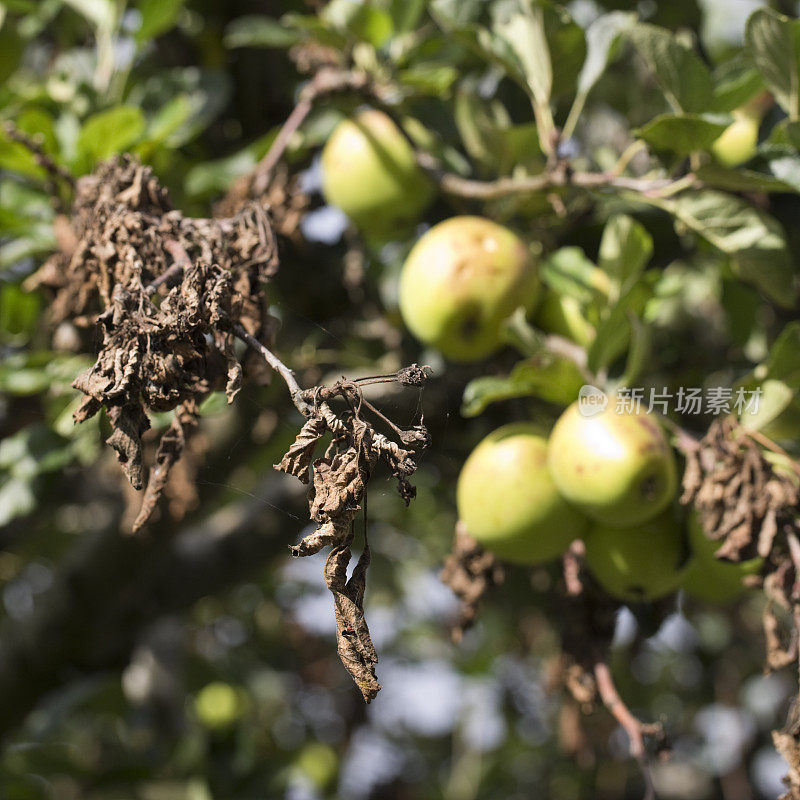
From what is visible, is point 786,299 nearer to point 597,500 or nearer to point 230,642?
point 597,500

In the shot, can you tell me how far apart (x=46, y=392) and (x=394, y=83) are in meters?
0.75

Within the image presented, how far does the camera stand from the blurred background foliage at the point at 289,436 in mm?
1228

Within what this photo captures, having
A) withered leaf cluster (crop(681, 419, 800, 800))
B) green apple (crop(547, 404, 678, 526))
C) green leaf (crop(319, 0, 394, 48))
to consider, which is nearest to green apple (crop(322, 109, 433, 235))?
green leaf (crop(319, 0, 394, 48))

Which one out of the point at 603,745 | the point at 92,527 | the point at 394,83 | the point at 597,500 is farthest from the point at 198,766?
the point at 394,83

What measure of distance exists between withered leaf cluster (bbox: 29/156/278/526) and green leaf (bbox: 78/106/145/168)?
22cm

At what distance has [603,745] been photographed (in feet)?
7.95

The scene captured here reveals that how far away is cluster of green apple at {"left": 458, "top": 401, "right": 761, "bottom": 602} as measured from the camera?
3.16ft

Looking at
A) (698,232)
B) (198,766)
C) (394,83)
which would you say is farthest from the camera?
(198,766)

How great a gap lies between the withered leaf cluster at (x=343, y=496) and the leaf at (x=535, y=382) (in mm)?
452

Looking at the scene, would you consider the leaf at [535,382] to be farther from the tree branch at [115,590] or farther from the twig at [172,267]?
the tree branch at [115,590]

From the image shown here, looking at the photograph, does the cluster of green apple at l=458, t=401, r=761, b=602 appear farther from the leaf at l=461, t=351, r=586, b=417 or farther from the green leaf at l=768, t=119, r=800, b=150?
the green leaf at l=768, t=119, r=800, b=150

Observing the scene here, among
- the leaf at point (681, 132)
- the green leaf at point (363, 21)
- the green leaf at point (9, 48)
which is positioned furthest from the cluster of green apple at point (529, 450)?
the green leaf at point (9, 48)

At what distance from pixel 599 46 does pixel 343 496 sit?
0.87 meters

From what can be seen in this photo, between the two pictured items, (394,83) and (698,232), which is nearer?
(698,232)
